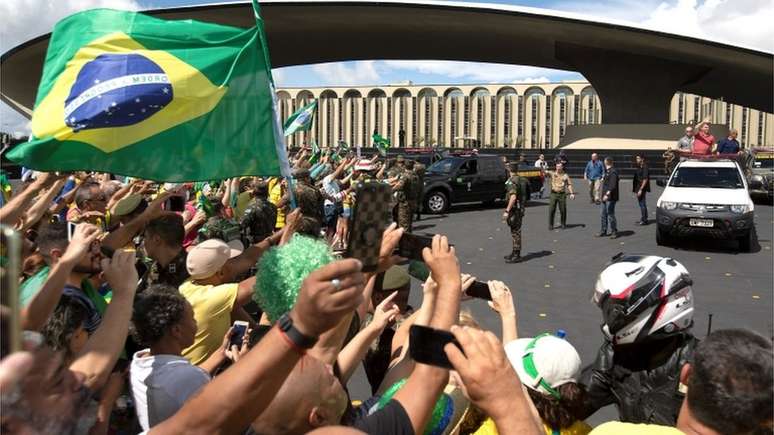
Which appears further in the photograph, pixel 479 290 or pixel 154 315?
pixel 479 290

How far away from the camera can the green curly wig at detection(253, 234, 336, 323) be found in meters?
2.44


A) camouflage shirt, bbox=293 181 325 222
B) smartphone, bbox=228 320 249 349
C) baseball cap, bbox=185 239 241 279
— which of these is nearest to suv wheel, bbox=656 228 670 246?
camouflage shirt, bbox=293 181 325 222

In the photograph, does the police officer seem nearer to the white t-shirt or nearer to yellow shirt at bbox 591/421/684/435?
the white t-shirt

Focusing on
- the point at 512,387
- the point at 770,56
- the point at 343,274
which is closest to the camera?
the point at 343,274

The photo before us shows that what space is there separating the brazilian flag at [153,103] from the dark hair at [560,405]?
2.45 meters

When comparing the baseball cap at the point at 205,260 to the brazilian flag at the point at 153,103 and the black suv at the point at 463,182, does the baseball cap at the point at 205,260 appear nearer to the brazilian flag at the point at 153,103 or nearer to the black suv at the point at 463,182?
the brazilian flag at the point at 153,103

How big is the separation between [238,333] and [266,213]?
4016 mm

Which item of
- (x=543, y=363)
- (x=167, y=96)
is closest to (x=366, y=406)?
(x=543, y=363)

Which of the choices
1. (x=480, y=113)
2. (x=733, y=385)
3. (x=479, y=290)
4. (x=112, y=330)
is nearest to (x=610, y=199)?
(x=479, y=290)

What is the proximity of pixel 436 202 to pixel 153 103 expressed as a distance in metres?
14.5

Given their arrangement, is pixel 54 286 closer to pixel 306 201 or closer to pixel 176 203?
pixel 176 203

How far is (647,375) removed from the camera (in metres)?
2.73

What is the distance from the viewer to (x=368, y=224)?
205cm

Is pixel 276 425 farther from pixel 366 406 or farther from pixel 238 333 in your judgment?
pixel 238 333
